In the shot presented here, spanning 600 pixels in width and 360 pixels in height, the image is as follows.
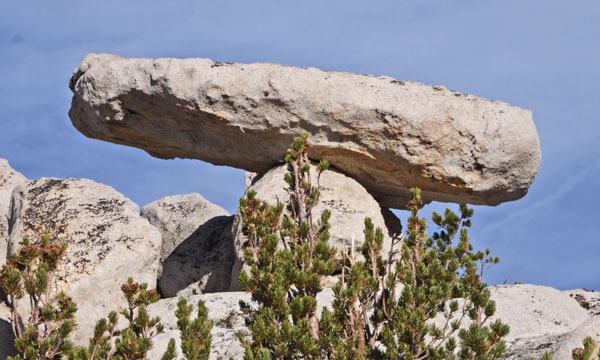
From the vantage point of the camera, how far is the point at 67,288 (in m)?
13.7

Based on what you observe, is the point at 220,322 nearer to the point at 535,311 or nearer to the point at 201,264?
the point at 201,264

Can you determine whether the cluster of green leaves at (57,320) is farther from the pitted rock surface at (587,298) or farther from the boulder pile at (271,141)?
the pitted rock surface at (587,298)

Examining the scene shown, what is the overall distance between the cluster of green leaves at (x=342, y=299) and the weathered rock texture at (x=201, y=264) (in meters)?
7.93

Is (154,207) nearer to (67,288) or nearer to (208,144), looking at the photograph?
(208,144)

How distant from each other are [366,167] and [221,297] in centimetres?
479

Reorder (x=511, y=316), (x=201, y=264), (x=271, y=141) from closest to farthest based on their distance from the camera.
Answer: (x=511, y=316), (x=271, y=141), (x=201, y=264)

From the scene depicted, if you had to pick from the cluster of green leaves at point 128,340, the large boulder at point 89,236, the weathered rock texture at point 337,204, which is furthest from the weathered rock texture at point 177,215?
the cluster of green leaves at point 128,340

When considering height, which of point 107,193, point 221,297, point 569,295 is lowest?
point 221,297

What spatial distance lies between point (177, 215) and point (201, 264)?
9.05 ft

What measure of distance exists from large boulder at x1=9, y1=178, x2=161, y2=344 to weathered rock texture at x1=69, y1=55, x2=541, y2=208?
1729mm

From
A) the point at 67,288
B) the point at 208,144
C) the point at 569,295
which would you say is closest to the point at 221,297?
the point at 67,288

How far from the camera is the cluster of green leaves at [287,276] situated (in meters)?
7.76

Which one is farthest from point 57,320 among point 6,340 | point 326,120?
point 326,120

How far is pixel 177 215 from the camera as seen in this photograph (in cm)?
1984
